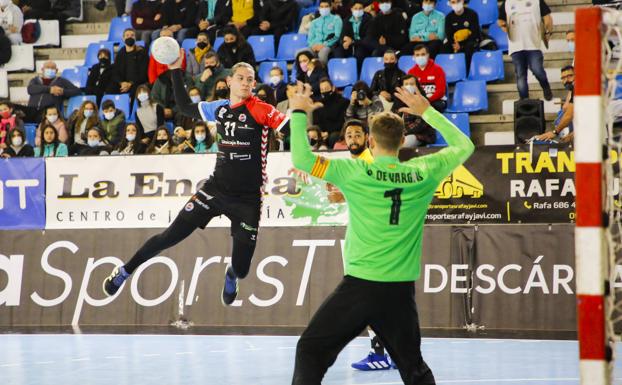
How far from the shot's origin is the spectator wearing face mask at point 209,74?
18.4m

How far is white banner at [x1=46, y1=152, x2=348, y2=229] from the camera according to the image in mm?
14750

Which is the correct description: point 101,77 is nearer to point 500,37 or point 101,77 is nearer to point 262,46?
point 262,46

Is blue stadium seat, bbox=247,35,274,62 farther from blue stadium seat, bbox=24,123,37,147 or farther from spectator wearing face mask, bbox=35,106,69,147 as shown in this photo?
blue stadium seat, bbox=24,123,37,147

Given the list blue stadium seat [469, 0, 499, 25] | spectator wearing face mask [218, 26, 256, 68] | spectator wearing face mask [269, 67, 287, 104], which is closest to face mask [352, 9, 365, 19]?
spectator wearing face mask [269, 67, 287, 104]

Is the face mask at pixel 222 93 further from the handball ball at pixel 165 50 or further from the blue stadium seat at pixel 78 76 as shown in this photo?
the handball ball at pixel 165 50

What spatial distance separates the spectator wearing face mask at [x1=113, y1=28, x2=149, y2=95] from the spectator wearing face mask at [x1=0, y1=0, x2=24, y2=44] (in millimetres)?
3829

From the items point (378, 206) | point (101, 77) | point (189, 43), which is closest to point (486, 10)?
point (189, 43)

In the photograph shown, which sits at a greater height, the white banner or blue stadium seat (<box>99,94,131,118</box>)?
blue stadium seat (<box>99,94,131,118</box>)

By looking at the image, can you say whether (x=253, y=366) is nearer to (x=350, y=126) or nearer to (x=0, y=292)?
(x=350, y=126)

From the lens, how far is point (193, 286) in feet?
49.8

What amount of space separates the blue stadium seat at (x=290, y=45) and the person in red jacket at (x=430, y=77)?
3.40 metres

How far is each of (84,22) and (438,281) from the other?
13.2 meters

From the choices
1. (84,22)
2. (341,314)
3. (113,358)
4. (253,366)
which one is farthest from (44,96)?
(341,314)

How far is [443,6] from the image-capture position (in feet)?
64.4
